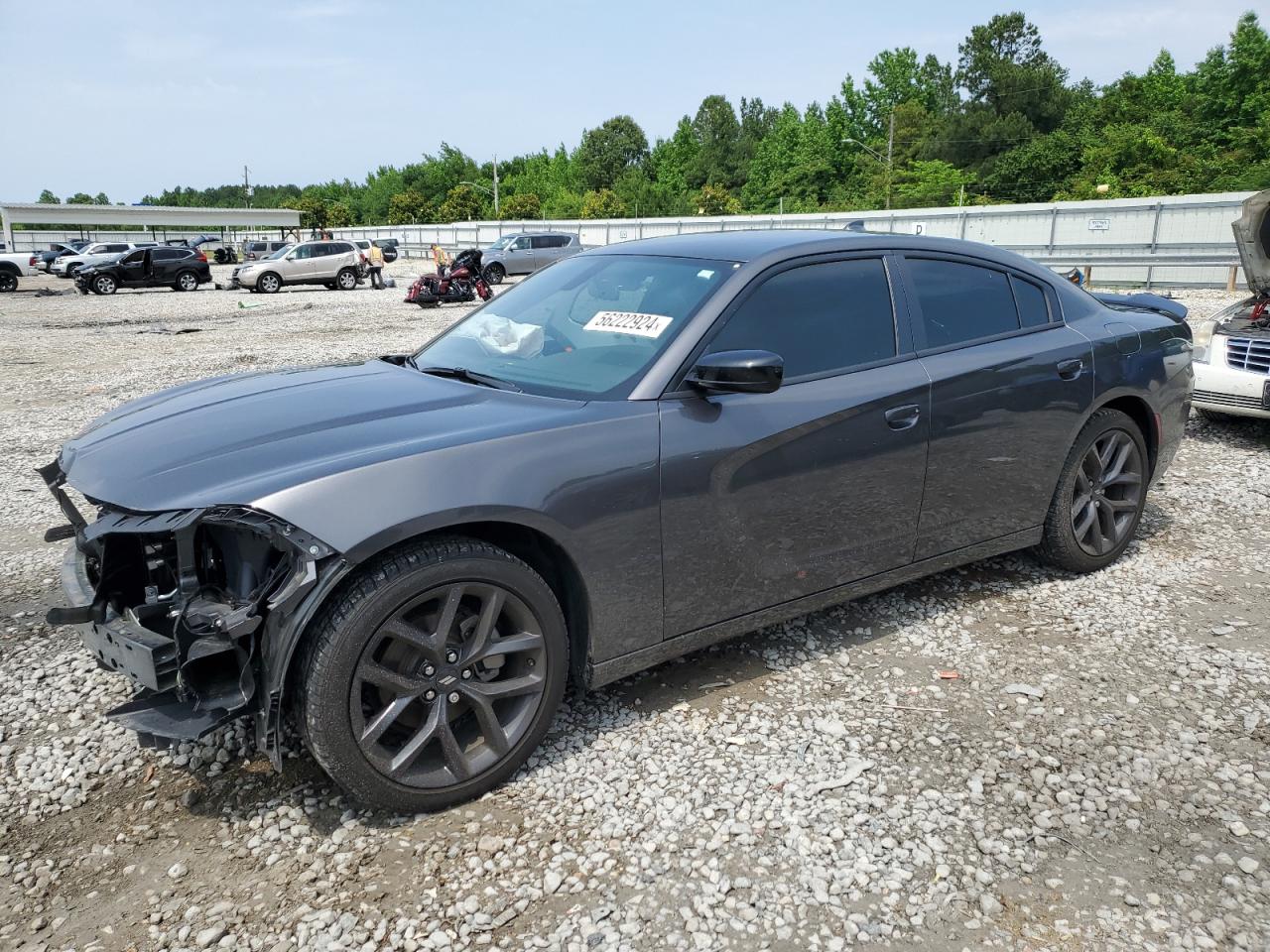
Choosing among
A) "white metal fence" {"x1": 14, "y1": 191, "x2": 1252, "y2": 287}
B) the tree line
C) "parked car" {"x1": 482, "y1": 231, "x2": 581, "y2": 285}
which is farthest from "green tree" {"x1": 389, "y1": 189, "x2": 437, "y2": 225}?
"white metal fence" {"x1": 14, "y1": 191, "x2": 1252, "y2": 287}

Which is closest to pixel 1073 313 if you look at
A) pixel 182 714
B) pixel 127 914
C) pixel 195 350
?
pixel 182 714

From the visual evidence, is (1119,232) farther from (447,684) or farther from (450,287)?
(447,684)

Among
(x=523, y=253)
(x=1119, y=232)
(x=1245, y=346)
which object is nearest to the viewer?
(x=1245, y=346)

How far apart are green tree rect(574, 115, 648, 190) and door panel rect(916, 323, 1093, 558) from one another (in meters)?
103

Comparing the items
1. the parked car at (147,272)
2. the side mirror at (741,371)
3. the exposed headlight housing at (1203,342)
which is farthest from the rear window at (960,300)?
the parked car at (147,272)

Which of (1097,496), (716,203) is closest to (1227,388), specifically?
(1097,496)

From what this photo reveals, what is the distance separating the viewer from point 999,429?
3957 millimetres

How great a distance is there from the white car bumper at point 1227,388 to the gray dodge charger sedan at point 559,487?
3743mm

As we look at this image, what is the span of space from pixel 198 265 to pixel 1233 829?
1322 inches

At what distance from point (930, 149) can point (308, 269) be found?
57.8 metres

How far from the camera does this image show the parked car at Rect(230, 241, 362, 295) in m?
29.4

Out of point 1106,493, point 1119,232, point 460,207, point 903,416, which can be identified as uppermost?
point 460,207

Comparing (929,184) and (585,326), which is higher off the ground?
(929,184)

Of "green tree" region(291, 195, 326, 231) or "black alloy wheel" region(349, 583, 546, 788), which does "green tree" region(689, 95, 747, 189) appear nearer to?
"green tree" region(291, 195, 326, 231)
